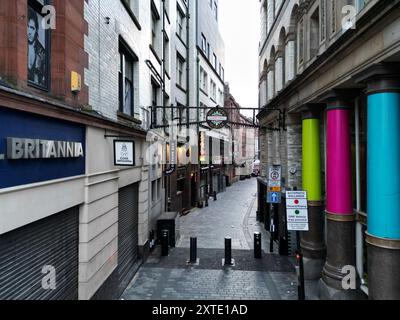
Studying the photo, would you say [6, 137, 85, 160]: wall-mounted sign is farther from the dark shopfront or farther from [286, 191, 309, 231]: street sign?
[286, 191, 309, 231]: street sign

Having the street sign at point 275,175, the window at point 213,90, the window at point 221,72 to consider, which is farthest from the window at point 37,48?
the window at point 221,72

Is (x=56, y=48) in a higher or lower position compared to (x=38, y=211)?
higher

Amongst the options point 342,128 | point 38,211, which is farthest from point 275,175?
point 38,211

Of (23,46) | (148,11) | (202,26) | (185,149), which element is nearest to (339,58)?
(23,46)

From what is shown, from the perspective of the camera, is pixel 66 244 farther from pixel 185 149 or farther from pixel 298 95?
pixel 185 149

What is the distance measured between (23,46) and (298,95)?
9.40 meters

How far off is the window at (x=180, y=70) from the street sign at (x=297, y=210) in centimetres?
1652

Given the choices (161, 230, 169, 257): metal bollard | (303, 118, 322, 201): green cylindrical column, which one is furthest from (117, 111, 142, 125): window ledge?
(303, 118, 322, 201): green cylindrical column

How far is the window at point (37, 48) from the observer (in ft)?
17.1

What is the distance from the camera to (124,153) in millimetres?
8102

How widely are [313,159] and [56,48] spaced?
8.28 meters

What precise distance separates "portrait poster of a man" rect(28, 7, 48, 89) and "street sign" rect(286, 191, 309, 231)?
247 inches

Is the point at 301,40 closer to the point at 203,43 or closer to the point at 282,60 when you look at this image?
the point at 282,60

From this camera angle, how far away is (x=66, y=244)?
612cm
